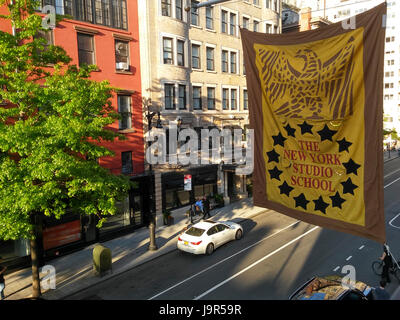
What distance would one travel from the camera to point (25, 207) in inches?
412

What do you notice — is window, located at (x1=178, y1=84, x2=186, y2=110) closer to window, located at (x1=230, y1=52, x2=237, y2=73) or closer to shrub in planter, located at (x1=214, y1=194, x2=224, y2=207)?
window, located at (x1=230, y1=52, x2=237, y2=73)

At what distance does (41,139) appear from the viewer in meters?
11.2

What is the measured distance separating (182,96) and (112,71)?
18.9 ft

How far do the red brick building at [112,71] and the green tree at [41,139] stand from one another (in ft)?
15.6

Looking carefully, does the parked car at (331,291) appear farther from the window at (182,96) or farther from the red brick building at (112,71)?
the window at (182,96)

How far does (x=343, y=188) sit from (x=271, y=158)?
1.28 metres

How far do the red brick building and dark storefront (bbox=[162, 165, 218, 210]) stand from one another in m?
2.16

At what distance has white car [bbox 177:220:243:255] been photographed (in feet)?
54.4

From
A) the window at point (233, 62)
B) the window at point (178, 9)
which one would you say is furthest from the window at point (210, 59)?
the window at point (178, 9)

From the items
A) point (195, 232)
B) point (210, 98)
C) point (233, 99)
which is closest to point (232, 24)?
point (233, 99)

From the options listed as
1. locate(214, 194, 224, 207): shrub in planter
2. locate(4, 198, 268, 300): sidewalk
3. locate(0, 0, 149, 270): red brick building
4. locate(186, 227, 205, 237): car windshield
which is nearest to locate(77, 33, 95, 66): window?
locate(0, 0, 149, 270): red brick building

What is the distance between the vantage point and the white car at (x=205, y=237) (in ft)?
54.4
